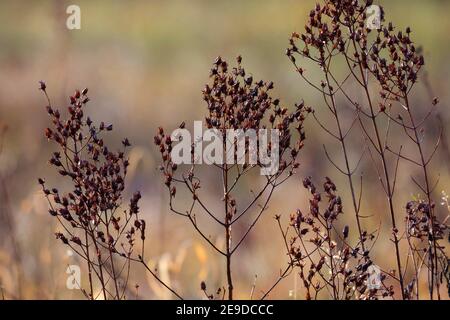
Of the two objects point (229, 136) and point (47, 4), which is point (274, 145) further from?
point (47, 4)

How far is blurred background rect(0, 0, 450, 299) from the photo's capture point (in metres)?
6.49

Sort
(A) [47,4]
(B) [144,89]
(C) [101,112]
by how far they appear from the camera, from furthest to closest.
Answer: (A) [47,4], (B) [144,89], (C) [101,112]

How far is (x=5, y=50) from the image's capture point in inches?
467

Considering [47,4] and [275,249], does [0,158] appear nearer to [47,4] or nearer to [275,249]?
[275,249]

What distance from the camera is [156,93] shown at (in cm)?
1096

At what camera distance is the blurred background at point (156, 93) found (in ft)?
21.3

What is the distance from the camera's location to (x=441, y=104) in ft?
29.3

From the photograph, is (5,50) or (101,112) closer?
(101,112)

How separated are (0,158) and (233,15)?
6.35m

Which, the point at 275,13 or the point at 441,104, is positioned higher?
the point at 275,13

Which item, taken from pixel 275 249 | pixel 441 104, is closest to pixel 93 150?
pixel 275 249

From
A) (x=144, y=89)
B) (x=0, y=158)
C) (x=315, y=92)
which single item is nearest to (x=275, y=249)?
(x=0, y=158)
